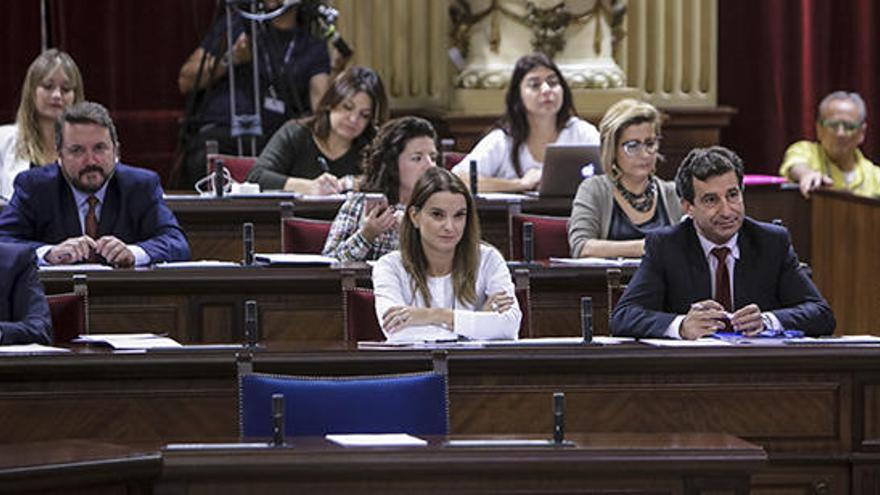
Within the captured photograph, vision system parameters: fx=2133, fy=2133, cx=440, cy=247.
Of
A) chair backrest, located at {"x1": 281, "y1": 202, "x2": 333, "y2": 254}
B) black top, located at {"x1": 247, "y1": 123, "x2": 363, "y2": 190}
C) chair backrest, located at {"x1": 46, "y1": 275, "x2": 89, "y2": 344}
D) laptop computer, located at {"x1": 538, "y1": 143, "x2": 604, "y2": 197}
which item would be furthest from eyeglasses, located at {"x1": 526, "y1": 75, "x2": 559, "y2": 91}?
chair backrest, located at {"x1": 46, "y1": 275, "x2": 89, "y2": 344}

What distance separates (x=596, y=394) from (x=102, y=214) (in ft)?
8.33

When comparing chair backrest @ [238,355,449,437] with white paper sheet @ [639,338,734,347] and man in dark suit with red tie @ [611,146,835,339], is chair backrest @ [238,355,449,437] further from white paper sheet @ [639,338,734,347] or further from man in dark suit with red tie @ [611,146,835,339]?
man in dark suit with red tie @ [611,146,835,339]

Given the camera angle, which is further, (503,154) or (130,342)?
(503,154)

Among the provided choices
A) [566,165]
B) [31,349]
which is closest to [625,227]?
[566,165]

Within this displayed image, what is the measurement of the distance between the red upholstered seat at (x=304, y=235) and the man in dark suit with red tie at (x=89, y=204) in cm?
43

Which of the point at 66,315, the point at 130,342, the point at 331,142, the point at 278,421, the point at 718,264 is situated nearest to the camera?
the point at 278,421

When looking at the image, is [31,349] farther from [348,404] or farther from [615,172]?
[615,172]

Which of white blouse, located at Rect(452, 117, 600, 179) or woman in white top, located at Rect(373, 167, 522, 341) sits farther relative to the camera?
white blouse, located at Rect(452, 117, 600, 179)

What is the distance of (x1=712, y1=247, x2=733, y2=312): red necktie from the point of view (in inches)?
245

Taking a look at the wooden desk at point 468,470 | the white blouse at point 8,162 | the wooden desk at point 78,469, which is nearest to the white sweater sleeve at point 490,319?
the wooden desk at point 468,470

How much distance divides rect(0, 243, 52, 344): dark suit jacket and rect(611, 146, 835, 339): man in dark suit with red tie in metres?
1.63

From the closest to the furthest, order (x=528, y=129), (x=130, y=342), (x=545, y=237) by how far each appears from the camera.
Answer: (x=130, y=342) → (x=545, y=237) → (x=528, y=129)

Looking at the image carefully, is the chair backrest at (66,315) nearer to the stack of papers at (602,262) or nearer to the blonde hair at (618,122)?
the stack of papers at (602,262)

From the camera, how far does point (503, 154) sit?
967 centimetres
